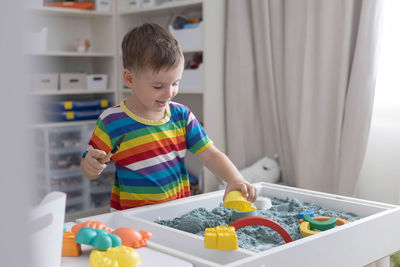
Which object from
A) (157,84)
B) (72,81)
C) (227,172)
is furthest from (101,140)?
(72,81)

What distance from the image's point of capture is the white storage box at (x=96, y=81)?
10.0ft

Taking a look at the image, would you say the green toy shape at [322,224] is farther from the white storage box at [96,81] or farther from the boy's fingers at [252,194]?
the white storage box at [96,81]

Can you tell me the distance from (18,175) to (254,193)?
0.80 meters

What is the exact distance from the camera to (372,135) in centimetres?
207

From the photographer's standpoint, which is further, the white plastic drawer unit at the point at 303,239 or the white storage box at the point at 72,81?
the white storage box at the point at 72,81

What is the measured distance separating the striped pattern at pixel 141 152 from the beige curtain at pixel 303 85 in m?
1.16

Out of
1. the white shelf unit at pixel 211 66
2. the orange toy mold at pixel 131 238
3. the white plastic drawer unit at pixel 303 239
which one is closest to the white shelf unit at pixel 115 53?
the white shelf unit at pixel 211 66

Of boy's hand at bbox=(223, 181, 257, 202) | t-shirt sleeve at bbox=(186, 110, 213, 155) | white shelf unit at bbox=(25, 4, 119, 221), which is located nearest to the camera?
boy's hand at bbox=(223, 181, 257, 202)

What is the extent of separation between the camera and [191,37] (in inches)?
102

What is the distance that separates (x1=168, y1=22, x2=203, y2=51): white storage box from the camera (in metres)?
2.53

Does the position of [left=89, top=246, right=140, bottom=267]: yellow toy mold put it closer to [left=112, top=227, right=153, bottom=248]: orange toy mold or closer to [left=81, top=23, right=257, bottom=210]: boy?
[left=112, top=227, right=153, bottom=248]: orange toy mold

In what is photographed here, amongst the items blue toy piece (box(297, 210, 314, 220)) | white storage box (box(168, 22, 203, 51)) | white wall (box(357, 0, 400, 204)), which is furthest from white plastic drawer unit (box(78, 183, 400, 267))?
white storage box (box(168, 22, 203, 51))

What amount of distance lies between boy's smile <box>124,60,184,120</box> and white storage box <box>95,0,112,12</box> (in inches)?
82.1

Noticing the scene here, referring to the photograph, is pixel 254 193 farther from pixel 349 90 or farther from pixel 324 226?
pixel 349 90
